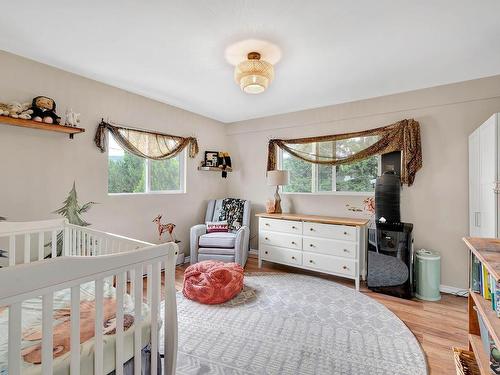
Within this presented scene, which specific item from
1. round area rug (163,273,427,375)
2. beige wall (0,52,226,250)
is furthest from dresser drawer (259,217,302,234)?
beige wall (0,52,226,250)

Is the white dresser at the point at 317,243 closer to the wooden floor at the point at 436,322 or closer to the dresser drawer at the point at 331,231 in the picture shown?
the dresser drawer at the point at 331,231

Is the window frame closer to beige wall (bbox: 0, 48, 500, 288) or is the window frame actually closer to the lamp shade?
beige wall (bbox: 0, 48, 500, 288)

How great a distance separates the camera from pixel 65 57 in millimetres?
2328

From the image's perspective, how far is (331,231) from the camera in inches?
122

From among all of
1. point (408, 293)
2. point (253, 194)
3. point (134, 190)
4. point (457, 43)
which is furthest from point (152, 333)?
point (253, 194)

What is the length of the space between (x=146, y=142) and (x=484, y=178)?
12.2 feet

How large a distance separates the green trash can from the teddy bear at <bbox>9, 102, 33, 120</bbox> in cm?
416

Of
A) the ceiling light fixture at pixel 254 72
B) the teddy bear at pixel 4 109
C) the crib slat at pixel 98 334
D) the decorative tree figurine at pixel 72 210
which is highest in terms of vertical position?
the ceiling light fixture at pixel 254 72

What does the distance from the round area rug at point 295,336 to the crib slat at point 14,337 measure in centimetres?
117

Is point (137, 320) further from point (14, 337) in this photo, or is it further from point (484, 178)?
point (484, 178)

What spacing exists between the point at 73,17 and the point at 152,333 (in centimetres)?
213

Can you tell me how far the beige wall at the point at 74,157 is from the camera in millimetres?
2258

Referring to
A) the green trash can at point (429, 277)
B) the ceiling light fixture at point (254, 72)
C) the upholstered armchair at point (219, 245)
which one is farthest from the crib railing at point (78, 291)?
the green trash can at point (429, 277)

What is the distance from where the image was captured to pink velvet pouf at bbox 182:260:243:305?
2.54m
